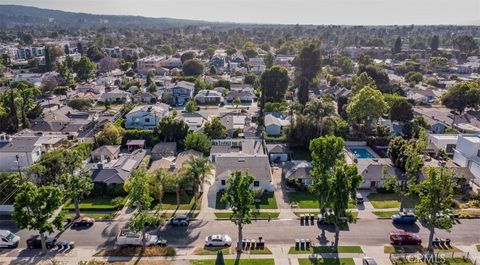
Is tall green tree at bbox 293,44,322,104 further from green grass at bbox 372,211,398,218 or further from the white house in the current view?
green grass at bbox 372,211,398,218

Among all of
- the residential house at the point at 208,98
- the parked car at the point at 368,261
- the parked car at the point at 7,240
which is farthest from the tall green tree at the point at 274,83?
the parked car at the point at 7,240

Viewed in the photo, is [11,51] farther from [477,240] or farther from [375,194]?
[477,240]

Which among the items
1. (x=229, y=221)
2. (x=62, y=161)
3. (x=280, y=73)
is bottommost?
(x=229, y=221)

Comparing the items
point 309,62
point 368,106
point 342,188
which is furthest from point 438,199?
point 309,62

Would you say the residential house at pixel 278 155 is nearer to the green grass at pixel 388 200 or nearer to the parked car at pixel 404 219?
the green grass at pixel 388 200

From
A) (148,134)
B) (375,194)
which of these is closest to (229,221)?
(375,194)

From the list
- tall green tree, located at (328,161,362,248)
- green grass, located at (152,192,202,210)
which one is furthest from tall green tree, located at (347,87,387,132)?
tall green tree, located at (328,161,362,248)
